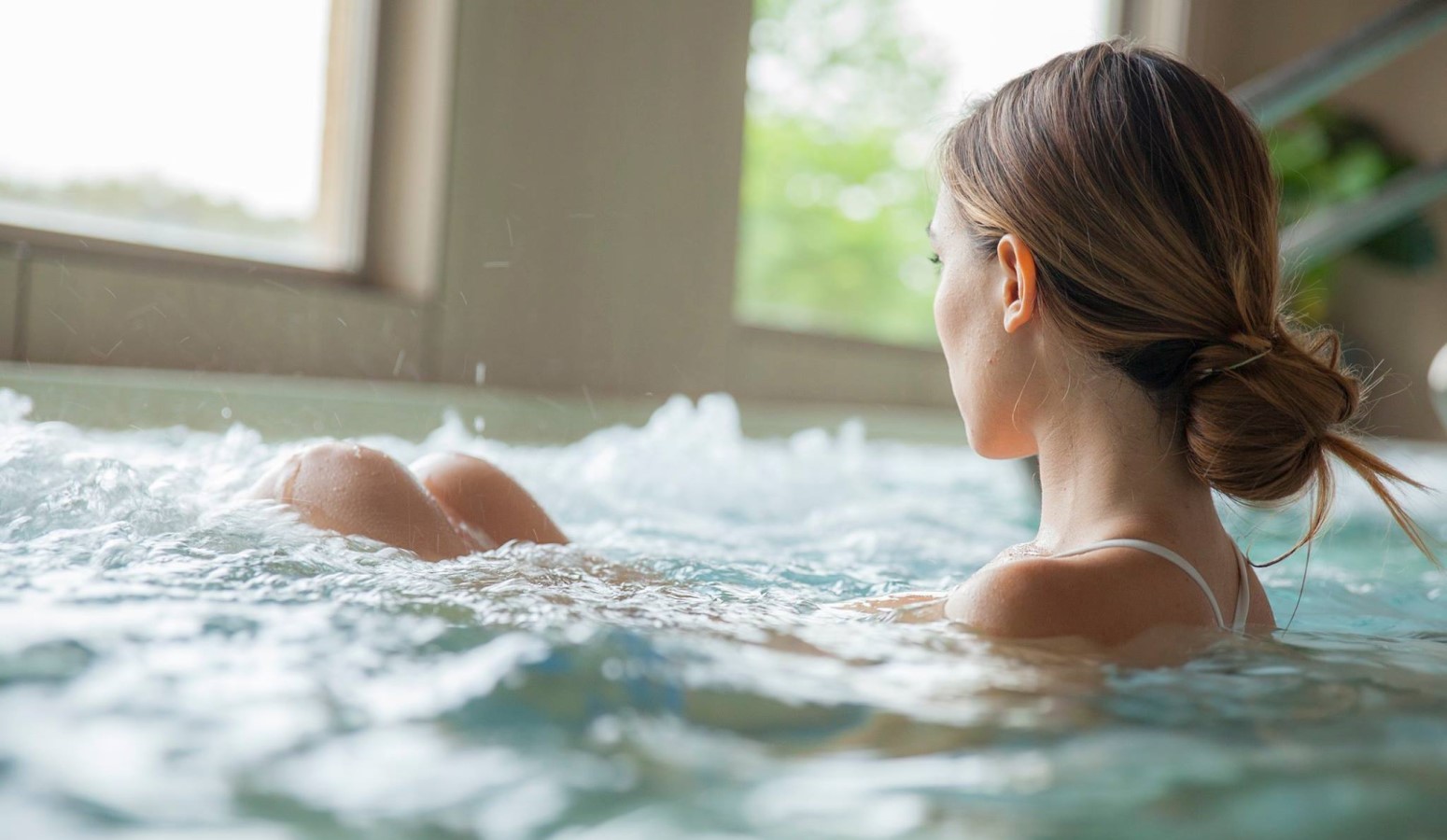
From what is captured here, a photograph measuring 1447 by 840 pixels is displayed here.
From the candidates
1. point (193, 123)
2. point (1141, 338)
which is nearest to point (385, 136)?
point (193, 123)

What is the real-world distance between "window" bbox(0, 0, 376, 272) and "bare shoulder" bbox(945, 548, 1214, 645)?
229 centimetres

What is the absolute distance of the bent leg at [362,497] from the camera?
1.15 m

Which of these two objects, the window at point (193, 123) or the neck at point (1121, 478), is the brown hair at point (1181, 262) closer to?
the neck at point (1121, 478)

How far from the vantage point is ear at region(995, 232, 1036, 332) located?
3.50 ft

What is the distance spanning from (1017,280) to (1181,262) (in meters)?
0.13

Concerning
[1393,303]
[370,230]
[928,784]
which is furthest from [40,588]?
[1393,303]

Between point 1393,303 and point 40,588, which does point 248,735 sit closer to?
point 40,588

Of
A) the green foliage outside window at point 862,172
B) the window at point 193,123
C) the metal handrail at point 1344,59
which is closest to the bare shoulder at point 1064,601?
the metal handrail at point 1344,59

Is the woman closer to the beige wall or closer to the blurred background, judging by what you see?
the blurred background

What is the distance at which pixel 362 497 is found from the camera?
3.83 feet

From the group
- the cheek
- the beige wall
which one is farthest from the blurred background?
the beige wall

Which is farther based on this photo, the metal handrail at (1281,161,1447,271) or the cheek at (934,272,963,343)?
the metal handrail at (1281,161,1447,271)

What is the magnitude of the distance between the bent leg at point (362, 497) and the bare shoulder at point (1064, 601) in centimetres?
50

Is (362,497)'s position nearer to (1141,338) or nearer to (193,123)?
(1141,338)
